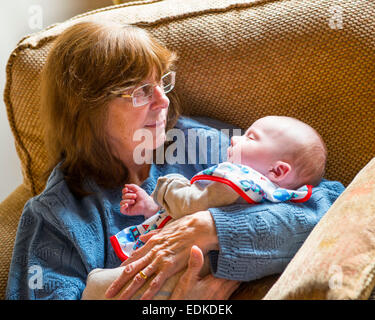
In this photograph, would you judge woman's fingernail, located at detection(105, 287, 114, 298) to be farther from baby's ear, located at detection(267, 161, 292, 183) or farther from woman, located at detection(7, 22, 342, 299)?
baby's ear, located at detection(267, 161, 292, 183)

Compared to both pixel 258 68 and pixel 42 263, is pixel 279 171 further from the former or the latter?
pixel 42 263

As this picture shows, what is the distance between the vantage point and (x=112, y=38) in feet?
4.41

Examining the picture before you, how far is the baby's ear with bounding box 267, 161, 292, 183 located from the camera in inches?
49.1

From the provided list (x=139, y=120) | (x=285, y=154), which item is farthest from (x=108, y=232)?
(x=285, y=154)

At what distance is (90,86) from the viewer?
4.38ft

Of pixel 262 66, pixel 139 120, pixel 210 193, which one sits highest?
pixel 262 66

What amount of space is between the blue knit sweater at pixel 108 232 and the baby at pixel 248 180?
4 centimetres

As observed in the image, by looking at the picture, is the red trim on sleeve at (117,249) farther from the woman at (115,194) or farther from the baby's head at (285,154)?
the baby's head at (285,154)

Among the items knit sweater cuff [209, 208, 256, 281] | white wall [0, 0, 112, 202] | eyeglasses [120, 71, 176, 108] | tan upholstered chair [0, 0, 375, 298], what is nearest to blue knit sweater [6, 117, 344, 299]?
knit sweater cuff [209, 208, 256, 281]

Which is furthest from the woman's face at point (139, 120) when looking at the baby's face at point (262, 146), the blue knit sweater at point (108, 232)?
the baby's face at point (262, 146)

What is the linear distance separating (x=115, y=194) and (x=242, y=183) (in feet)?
1.59

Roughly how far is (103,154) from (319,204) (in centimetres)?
70
